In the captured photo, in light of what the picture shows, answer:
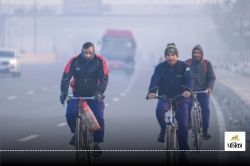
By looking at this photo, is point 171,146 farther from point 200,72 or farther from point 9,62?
point 9,62

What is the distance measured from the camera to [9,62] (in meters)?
58.3

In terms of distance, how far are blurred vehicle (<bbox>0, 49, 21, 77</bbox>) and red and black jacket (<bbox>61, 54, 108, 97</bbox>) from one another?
45.2m

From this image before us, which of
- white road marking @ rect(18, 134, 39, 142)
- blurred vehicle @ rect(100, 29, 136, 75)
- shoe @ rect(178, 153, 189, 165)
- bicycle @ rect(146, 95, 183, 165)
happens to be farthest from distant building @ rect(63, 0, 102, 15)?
bicycle @ rect(146, 95, 183, 165)

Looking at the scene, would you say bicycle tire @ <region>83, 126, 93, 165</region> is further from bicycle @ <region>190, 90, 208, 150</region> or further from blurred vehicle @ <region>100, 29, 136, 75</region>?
blurred vehicle @ <region>100, 29, 136, 75</region>

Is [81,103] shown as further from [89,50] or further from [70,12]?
[70,12]

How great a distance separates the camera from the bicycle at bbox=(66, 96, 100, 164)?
1258cm

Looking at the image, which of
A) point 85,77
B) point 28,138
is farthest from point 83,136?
point 28,138

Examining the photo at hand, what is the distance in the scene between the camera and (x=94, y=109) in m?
13.5

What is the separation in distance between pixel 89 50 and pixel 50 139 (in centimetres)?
553

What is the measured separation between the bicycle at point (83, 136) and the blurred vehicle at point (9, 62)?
45441mm

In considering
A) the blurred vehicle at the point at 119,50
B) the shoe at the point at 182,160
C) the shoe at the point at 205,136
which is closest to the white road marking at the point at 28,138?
the shoe at the point at 205,136

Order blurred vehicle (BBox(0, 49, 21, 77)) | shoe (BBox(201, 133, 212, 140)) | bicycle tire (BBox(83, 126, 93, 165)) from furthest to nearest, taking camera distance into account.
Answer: blurred vehicle (BBox(0, 49, 21, 77)) < shoe (BBox(201, 133, 212, 140)) < bicycle tire (BBox(83, 126, 93, 165))

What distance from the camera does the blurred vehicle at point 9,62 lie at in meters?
58.4

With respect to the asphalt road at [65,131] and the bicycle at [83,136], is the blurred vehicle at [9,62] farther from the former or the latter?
the bicycle at [83,136]
